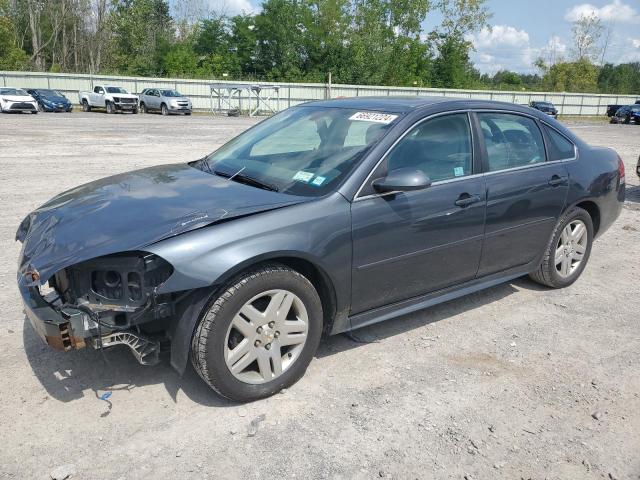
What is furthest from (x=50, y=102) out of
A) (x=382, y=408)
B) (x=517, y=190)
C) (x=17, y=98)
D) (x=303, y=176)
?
(x=382, y=408)

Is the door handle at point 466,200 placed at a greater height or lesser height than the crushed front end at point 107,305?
greater

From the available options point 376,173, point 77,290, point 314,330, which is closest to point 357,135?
point 376,173

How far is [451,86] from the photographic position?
65.4m

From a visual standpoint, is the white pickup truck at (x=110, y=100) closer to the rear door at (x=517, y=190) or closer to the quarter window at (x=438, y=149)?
the rear door at (x=517, y=190)

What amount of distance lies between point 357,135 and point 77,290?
199 centimetres

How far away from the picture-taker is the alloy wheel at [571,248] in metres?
4.79

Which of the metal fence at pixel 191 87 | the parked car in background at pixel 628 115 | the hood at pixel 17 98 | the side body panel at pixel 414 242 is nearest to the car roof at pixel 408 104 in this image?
the side body panel at pixel 414 242

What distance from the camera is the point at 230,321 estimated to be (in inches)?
113

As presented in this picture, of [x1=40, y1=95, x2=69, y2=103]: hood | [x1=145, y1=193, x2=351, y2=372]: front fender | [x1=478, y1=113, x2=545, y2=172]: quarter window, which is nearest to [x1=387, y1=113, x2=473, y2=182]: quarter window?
[x1=478, y1=113, x2=545, y2=172]: quarter window

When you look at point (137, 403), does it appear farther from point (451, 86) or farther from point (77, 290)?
point (451, 86)

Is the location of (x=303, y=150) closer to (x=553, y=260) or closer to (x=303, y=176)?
(x=303, y=176)

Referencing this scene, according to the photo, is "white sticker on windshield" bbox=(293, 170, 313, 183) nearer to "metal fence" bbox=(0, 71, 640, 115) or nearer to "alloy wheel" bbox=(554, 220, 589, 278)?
"alloy wheel" bbox=(554, 220, 589, 278)

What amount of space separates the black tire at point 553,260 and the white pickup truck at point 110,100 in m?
34.2

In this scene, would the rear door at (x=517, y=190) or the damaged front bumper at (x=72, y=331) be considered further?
the rear door at (x=517, y=190)
